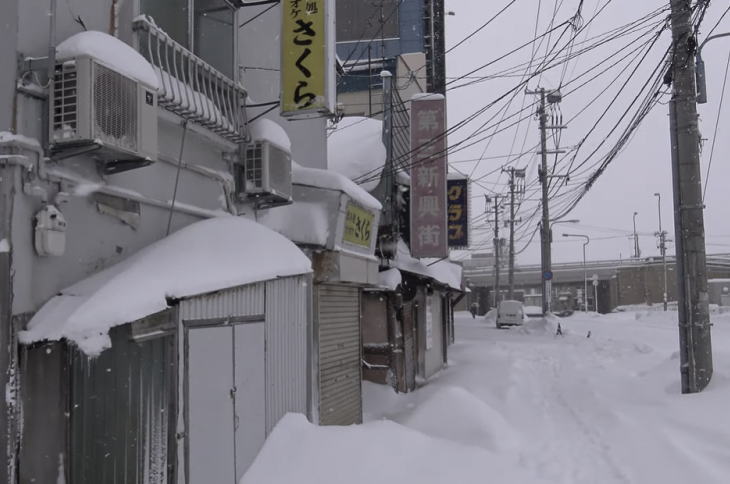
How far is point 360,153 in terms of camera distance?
1552 centimetres

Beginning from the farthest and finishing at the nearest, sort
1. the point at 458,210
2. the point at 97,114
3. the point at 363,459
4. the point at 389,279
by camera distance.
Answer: the point at 458,210 < the point at 389,279 < the point at 363,459 < the point at 97,114

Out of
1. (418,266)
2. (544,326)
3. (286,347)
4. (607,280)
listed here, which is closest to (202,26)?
(286,347)

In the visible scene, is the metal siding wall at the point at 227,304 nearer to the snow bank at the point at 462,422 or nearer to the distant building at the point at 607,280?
the snow bank at the point at 462,422

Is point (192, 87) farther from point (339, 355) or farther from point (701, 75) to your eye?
point (701, 75)

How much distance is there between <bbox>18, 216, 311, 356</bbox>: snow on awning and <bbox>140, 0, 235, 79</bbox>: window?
2.06 meters

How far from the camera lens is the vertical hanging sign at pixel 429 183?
15297 millimetres

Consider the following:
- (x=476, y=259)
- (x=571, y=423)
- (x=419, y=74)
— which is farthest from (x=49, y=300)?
(x=476, y=259)

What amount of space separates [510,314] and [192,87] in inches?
1661

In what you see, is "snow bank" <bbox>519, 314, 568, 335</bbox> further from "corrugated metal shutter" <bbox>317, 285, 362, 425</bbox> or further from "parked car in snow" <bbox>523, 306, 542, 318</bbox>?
"corrugated metal shutter" <bbox>317, 285, 362, 425</bbox>

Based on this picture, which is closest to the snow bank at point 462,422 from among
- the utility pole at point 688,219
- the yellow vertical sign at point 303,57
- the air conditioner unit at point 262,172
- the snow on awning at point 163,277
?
the utility pole at point 688,219

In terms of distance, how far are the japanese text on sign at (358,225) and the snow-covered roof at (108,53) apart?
5.05 metres

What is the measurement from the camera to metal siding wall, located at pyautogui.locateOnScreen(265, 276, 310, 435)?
743cm

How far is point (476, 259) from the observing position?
353ft

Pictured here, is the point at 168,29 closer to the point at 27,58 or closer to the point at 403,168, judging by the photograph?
the point at 27,58
